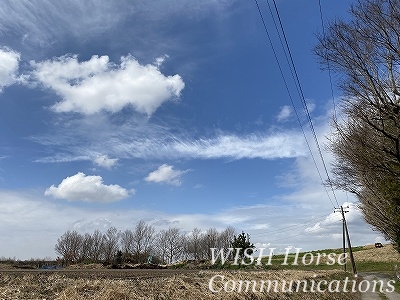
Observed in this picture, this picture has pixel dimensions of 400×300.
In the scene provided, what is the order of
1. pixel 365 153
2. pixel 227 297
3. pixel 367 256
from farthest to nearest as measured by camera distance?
pixel 367 256 → pixel 365 153 → pixel 227 297

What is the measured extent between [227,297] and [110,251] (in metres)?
79.9

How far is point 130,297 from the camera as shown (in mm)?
7414

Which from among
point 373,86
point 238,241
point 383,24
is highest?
point 383,24

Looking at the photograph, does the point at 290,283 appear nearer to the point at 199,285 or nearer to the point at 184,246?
the point at 199,285

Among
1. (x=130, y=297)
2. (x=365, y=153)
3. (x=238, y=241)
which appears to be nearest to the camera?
(x=130, y=297)

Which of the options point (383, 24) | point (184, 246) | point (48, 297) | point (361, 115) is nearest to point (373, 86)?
point (361, 115)

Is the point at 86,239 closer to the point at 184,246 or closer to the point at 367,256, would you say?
the point at 184,246

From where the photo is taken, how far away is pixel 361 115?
581 inches

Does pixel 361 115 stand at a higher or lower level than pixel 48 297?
higher

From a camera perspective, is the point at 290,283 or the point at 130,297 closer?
the point at 130,297

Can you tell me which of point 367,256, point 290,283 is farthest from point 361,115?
point 367,256

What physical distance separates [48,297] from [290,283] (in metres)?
10.7

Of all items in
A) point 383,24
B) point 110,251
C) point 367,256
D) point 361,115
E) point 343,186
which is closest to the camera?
point 383,24

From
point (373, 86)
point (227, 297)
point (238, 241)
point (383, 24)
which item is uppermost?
point (383, 24)
